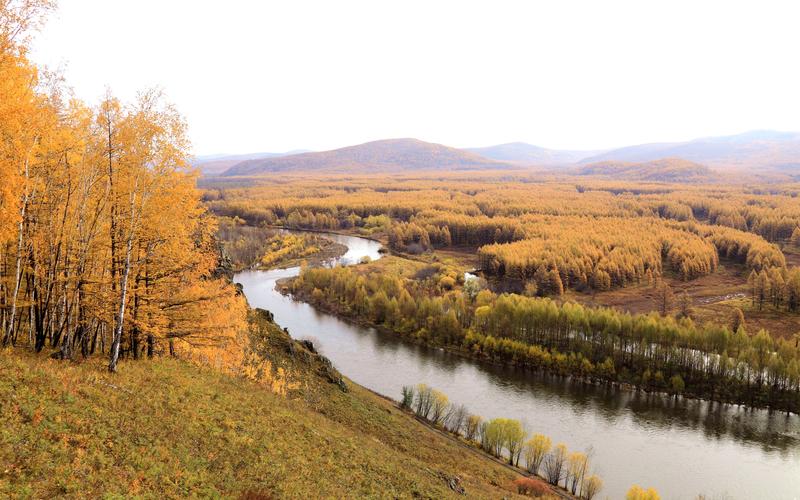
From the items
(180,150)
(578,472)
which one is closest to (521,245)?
(578,472)

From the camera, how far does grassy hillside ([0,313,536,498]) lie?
11938 millimetres

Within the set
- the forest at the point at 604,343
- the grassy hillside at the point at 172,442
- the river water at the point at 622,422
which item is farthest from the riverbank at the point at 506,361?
the grassy hillside at the point at 172,442

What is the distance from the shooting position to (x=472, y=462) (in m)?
35.9

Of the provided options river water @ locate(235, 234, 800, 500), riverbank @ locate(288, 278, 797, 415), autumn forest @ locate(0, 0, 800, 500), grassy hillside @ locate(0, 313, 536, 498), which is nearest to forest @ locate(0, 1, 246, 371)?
autumn forest @ locate(0, 0, 800, 500)

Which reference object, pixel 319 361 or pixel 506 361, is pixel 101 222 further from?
pixel 506 361

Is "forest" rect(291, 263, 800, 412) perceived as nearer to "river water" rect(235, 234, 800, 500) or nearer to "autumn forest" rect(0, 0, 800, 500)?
"autumn forest" rect(0, 0, 800, 500)

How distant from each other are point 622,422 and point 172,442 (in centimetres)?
4937

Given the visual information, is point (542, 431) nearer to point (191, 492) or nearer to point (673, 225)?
point (191, 492)

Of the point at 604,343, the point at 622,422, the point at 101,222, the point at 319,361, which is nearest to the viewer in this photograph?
Result: the point at 101,222

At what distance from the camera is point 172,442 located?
1541 centimetres

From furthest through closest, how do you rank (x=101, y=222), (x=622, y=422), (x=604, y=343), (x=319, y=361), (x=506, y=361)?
(x=506, y=361) → (x=604, y=343) → (x=622, y=422) → (x=319, y=361) → (x=101, y=222)

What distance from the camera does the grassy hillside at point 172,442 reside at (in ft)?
39.2

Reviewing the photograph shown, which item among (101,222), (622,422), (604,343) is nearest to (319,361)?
(101,222)

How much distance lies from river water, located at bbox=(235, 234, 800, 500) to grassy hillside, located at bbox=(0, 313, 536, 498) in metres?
23.1
